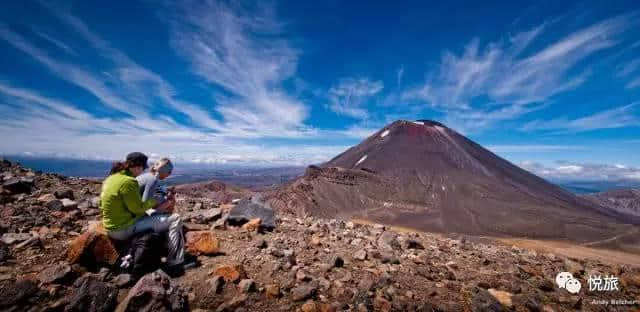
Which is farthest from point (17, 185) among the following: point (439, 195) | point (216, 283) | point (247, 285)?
point (439, 195)

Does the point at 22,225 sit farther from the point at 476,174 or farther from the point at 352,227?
the point at 476,174

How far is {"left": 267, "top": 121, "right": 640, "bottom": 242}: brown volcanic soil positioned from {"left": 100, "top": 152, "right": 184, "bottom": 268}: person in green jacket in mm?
40626

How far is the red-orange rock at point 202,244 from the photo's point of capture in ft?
16.3

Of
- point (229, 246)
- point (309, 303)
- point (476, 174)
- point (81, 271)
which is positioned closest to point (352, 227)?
point (229, 246)

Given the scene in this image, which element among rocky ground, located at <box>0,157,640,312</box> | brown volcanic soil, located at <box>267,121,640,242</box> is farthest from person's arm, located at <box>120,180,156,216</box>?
brown volcanic soil, located at <box>267,121,640,242</box>

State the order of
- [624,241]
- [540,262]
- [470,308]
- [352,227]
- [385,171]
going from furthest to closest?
[385,171] < [624,241] < [352,227] < [540,262] < [470,308]

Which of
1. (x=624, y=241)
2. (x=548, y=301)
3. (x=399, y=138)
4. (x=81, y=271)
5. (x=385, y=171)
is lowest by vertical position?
(x=624, y=241)

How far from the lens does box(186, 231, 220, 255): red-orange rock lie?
497 cm

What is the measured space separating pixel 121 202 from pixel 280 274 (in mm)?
2596

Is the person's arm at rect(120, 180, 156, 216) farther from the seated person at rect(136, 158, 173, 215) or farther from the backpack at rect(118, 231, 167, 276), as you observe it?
the backpack at rect(118, 231, 167, 276)

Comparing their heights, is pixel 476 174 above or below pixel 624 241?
above

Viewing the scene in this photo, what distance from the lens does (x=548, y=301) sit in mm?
4922

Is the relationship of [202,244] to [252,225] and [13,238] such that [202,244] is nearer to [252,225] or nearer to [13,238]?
[252,225]

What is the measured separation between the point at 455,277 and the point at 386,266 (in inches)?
51.6
